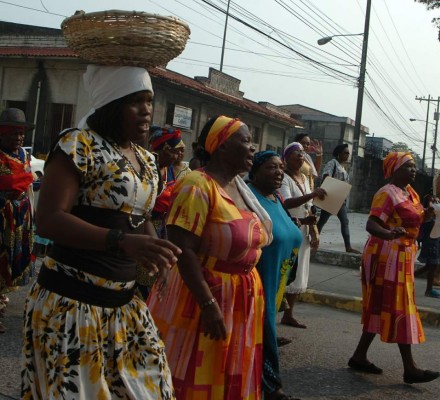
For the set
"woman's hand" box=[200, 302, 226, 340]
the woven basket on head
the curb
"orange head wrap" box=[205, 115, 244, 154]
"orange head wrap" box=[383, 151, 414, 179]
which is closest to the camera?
the woven basket on head

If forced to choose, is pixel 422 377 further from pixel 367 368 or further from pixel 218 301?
pixel 218 301

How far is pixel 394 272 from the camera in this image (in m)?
4.86

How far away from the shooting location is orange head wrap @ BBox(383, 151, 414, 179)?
16.6 feet

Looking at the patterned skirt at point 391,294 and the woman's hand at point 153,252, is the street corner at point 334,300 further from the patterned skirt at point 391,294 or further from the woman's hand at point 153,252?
the woman's hand at point 153,252

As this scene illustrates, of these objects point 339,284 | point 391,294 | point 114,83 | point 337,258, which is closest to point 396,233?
point 391,294

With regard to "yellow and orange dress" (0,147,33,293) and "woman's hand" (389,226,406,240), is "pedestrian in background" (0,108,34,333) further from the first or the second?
"woman's hand" (389,226,406,240)

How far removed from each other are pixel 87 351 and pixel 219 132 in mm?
1427

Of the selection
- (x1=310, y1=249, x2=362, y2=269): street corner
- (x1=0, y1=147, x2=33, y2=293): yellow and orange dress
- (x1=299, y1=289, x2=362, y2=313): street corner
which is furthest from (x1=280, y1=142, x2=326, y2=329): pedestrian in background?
(x1=310, y1=249, x2=362, y2=269): street corner

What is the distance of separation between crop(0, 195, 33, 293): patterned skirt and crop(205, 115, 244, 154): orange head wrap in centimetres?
303

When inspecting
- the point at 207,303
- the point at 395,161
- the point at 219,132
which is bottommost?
the point at 207,303

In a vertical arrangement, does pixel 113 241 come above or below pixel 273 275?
above

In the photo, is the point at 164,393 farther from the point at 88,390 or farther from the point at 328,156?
the point at 328,156

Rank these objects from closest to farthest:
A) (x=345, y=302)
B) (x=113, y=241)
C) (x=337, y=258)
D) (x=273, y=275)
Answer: (x=113, y=241) → (x=273, y=275) → (x=345, y=302) → (x=337, y=258)

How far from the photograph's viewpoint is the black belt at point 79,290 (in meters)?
2.27
